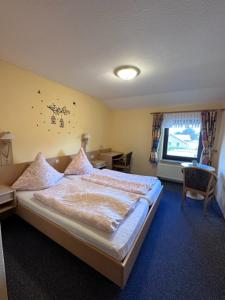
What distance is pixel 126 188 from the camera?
89.4 inches

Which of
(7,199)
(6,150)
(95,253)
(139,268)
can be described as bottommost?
(139,268)

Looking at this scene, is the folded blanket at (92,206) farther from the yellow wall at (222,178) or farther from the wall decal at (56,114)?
the yellow wall at (222,178)

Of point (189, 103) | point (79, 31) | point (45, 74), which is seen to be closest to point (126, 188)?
point (79, 31)

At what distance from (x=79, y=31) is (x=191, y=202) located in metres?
3.50

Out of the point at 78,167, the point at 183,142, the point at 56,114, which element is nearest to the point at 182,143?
the point at 183,142

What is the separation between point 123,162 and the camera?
4250mm

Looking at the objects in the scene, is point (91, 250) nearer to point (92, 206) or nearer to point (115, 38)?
point (92, 206)

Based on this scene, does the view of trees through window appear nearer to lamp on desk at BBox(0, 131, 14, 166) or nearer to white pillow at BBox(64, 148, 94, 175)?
white pillow at BBox(64, 148, 94, 175)

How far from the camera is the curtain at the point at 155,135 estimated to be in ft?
13.0

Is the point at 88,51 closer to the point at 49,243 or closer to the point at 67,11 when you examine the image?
the point at 67,11

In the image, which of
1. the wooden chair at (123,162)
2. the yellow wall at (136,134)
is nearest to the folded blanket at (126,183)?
the wooden chair at (123,162)

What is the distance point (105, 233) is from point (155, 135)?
10.8 feet

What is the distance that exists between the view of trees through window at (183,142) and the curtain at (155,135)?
389 millimetres

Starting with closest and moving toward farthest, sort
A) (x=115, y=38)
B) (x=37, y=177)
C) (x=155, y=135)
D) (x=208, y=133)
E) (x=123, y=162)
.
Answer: (x=115, y=38), (x=37, y=177), (x=208, y=133), (x=155, y=135), (x=123, y=162)
